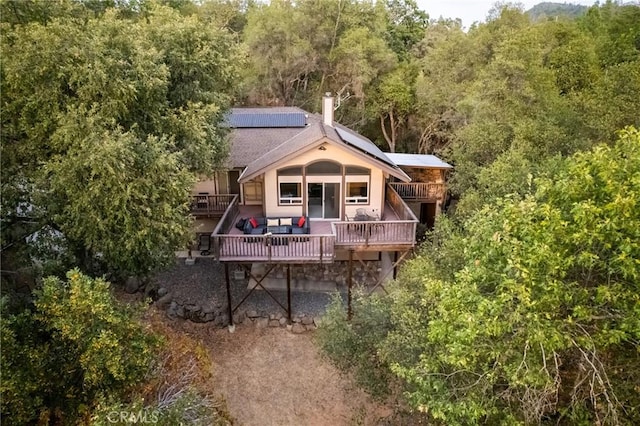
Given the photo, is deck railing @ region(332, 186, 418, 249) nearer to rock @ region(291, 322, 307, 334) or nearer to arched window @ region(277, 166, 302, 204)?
arched window @ region(277, 166, 302, 204)

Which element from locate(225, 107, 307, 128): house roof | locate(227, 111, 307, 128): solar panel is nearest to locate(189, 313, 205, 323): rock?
locate(225, 107, 307, 128): house roof

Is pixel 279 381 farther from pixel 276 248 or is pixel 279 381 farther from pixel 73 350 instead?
pixel 73 350

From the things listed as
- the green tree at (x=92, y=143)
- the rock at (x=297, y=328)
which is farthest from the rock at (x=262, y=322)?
the green tree at (x=92, y=143)

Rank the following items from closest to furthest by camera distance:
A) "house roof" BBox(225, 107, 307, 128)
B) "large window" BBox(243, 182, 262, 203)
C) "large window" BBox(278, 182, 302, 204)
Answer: "large window" BBox(278, 182, 302, 204), "large window" BBox(243, 182, 262, 203), "house roof" BBox(225, 107, 307, 128)

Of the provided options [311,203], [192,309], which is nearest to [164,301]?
[192,309]

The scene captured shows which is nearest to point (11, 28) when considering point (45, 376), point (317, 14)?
point (45, 376)

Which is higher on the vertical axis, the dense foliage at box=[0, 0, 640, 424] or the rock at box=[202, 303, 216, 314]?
the dense foliage at box=[0, 0, 640, 424]
